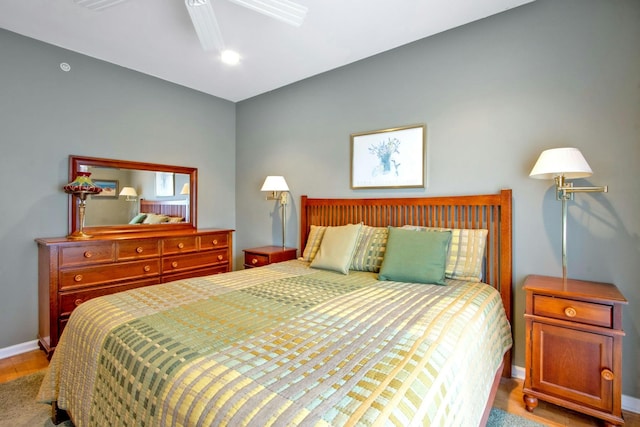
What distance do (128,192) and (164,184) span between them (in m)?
0.40

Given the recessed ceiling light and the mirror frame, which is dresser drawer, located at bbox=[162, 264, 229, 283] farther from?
the recessed ceiling light

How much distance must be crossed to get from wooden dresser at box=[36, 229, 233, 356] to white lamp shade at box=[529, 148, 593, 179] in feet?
10.0

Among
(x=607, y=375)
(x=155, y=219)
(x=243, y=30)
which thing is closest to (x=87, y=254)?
(x=155, y=219)

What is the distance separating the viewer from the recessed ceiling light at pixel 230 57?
2.79 metres

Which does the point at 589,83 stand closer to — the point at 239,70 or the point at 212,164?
the point at 239,70

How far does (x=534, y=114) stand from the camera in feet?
7.05

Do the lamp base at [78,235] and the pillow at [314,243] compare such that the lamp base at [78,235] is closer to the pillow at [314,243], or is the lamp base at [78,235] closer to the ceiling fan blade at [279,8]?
the pillow at [314,243]

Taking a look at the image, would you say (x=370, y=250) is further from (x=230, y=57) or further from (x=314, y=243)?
(x=230, y=57)

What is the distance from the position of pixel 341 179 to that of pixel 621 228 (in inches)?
84.1

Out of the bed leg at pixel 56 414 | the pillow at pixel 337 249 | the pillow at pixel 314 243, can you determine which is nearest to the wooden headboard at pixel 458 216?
the pillow at pixel 314 243

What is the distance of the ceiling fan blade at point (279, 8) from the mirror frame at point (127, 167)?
220cm

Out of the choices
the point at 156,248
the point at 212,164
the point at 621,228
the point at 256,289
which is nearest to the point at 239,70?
the point at 212,164

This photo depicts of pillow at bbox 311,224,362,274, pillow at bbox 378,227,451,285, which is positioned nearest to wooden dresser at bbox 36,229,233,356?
pillow at bbox 311,224,362,274

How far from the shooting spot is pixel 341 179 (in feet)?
10.4
